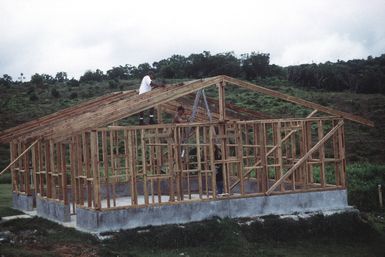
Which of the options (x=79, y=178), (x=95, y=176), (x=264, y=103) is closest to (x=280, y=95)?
(x=95, y=176)

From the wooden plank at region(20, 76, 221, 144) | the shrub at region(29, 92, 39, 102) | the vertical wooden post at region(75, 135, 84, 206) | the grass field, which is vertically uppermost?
the shrub at region(29, 92, 39, 102)

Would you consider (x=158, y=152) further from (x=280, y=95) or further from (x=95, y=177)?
(x=95, y=177)

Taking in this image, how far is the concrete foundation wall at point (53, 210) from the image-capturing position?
58.0ft

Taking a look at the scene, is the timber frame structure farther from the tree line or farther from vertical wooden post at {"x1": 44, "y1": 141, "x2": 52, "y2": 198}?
the tree line

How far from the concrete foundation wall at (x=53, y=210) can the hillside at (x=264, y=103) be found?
1857cm

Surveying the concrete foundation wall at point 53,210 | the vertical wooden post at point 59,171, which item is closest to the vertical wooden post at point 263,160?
the concrete foundation wall at point 53,210

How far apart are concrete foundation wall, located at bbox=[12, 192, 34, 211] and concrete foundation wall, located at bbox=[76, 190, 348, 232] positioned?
17.3 feet

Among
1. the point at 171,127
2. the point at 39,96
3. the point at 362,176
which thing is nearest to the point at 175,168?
the point at 171,127

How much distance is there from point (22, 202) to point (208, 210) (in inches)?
321

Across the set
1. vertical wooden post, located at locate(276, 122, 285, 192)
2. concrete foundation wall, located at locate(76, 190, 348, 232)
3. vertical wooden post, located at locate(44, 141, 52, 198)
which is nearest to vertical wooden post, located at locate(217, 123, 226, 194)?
concrete foundation wall, located at locate(76, 190, 348, 232)

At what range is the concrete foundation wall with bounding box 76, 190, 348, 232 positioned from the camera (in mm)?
15734

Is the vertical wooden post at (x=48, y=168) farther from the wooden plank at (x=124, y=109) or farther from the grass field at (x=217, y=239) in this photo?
the grass field at (x=217, y=239)

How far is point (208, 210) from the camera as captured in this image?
56.0 feet

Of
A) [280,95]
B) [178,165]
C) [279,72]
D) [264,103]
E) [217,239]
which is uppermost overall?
[279,72]
